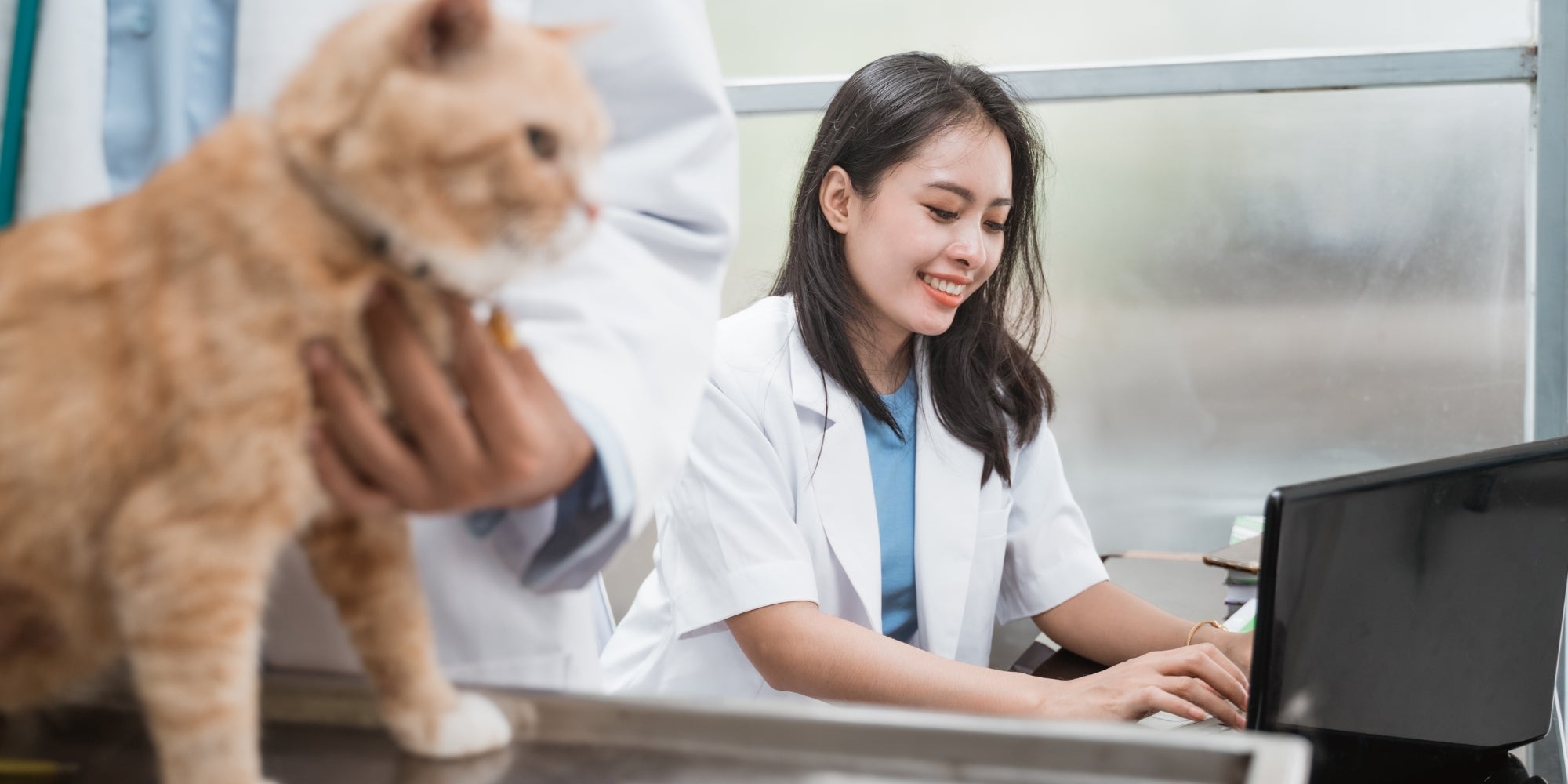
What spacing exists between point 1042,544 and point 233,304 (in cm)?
131

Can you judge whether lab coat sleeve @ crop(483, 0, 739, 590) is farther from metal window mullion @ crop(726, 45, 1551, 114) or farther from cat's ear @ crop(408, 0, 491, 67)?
metal window mullion @ crop(726, 45, 1551, 114)

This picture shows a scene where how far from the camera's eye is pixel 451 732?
402mm

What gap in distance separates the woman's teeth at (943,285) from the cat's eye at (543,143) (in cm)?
115

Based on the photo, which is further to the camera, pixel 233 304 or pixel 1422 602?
pixel 1422 602

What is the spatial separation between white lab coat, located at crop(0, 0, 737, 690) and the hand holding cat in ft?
0.17

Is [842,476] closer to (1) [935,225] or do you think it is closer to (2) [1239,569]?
(1) [935,225]

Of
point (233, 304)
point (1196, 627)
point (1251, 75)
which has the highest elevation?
point (1251, 75)

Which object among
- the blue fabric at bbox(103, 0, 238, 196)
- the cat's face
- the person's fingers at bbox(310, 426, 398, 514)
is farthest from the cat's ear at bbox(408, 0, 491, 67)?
the blue fabric at bbox(103, 0, 238, 196)

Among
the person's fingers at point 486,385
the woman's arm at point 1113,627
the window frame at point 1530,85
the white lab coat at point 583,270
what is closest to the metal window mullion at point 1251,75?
the window frame at point 1530,85

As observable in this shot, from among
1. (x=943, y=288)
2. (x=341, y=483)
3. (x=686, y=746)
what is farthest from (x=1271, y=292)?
(x=341, y=483)

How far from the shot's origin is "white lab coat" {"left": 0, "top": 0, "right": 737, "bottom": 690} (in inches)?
18.2

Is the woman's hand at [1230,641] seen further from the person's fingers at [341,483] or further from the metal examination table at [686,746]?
the person's fingers at [341,483]

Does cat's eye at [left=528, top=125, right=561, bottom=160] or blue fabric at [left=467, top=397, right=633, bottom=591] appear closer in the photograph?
cat's eye at [left=528, top=125, right=561, bottom=160]

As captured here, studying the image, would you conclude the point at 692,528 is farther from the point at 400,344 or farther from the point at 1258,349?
the point at 1258,349
